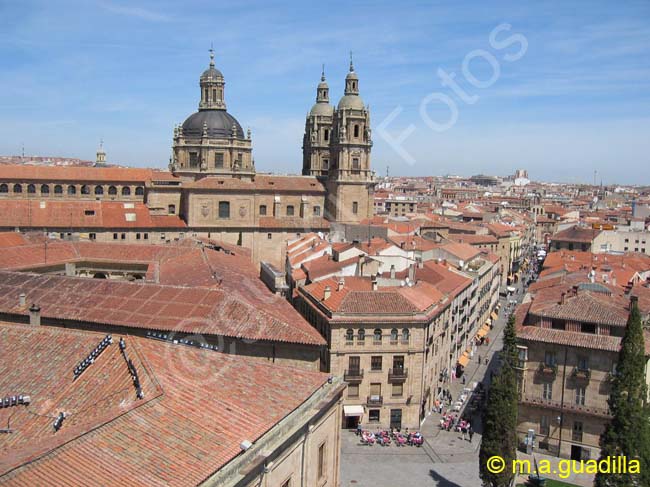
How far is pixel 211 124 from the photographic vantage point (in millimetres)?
77250

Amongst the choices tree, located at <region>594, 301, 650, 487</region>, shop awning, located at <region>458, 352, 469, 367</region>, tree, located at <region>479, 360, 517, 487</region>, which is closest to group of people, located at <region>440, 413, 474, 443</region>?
tree, located at <region>479, 360, 517, 487</region>

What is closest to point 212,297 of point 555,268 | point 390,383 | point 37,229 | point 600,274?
point 390,383

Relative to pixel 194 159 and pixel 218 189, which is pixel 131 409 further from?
pixel 194 159

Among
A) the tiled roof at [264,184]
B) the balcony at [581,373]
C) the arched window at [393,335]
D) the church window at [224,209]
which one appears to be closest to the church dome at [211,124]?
the tiled roof at [264,184]

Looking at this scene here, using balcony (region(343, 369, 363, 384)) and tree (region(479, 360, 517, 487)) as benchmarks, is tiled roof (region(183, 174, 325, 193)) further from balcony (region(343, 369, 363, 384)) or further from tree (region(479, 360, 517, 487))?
tree (region(479, 360, 517, 487))

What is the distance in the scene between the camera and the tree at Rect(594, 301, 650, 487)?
2480 cm

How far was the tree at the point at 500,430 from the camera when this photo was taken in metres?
26.6

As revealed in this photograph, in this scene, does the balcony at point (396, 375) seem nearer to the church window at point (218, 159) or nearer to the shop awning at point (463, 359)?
the shop awning at point (463, 359)

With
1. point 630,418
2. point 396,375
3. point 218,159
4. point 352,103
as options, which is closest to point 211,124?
point 218,159

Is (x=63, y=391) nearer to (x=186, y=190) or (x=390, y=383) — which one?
(x=390, y=383)

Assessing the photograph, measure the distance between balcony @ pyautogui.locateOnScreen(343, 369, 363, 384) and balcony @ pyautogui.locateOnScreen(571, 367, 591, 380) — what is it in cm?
1032

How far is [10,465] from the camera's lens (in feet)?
37.9

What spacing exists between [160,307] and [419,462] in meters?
14.1

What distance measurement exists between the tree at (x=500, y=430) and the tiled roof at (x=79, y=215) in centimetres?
4598
